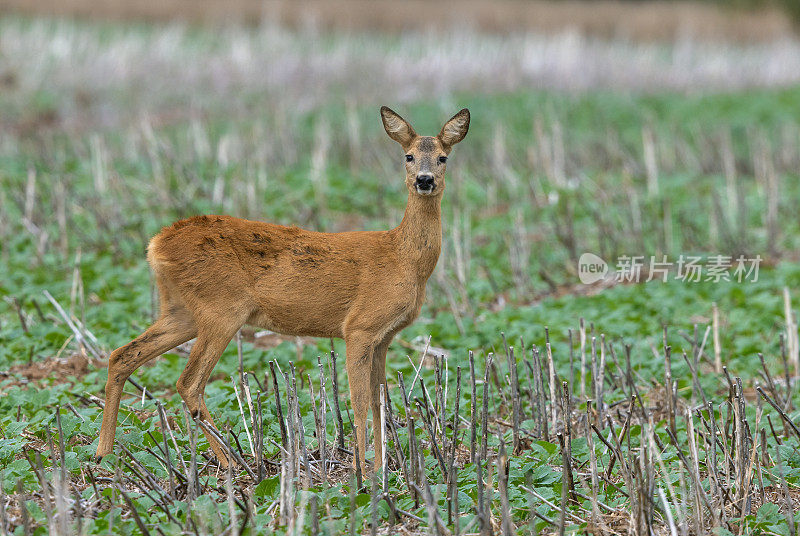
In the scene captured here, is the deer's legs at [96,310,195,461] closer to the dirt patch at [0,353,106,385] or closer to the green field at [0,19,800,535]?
the green field at [0,19,800,535]

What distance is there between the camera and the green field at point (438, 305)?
4234 millimetres

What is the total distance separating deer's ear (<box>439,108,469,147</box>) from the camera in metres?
4.66

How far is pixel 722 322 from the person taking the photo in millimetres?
7477

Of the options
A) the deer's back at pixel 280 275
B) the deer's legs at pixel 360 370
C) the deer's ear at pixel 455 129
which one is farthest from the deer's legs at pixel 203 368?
the deer's ear at pixel 455 129

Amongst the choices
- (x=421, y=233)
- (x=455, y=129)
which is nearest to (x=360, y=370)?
(x=421, y=233)

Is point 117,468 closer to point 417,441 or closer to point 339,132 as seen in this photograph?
point 417,441

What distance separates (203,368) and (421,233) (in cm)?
127

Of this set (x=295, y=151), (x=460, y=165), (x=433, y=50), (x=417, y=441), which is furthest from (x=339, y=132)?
(x=417, y=441)

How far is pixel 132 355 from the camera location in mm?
4703

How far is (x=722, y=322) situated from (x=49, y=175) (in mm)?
7388

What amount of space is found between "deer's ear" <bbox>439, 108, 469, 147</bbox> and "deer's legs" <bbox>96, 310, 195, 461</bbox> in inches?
62.0

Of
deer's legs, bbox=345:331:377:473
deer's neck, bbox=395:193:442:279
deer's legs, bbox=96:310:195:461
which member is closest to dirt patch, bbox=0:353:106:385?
deer's legs, bbox=96:310:195:461

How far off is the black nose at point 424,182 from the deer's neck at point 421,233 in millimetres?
182

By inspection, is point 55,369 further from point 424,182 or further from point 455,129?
point 455,129
